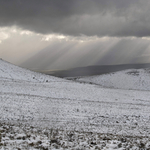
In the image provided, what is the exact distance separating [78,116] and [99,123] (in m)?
2.71

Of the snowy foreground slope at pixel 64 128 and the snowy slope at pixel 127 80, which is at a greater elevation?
the snowy slope at pixel 127 80

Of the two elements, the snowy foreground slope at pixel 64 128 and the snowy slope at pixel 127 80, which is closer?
the snowy foreground slope at pixel 64 128

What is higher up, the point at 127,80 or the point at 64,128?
the point at 127,80

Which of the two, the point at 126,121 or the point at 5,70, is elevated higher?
the point at 5,70

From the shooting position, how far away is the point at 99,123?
16234mm

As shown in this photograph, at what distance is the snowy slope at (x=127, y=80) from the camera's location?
5526 centimetres

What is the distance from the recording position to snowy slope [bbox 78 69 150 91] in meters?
55.3

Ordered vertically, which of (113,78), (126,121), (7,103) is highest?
(113,78)

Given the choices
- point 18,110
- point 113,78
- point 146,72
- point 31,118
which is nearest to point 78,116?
point 31,118

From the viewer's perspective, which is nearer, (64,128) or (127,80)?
(64,128)

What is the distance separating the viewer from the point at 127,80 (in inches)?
2343

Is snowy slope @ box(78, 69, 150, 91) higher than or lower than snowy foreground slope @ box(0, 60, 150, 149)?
higher

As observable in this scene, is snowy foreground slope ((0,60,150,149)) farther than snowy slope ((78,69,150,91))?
No

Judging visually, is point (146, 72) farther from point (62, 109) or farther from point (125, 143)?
point (125, 143)
